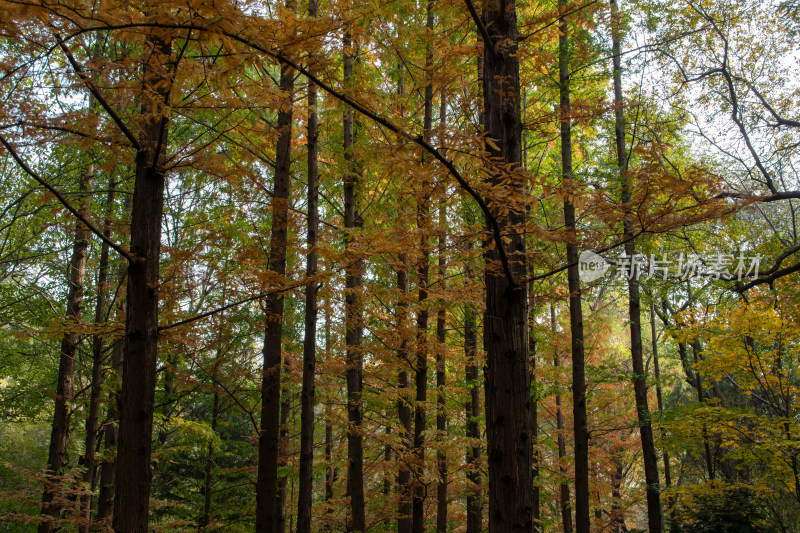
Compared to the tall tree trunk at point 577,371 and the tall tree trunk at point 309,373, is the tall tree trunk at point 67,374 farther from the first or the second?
the tall tree trunk at point 577,371

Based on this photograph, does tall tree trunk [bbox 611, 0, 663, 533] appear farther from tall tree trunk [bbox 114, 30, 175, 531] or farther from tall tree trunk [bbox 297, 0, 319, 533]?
tall tree trunk [bbox 114, 30, 175, 531]

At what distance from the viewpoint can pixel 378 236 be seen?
4340 mm

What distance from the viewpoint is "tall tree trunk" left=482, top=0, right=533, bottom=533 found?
323 centimetres

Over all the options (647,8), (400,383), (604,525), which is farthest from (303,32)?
(604,525)

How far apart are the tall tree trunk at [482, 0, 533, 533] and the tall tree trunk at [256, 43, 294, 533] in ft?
10.3

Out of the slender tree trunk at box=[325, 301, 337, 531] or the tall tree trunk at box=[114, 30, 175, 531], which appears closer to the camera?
the tall tree trunk at box=[114, 30, 175, 531]

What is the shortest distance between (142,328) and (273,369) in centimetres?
267

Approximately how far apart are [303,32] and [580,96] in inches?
283

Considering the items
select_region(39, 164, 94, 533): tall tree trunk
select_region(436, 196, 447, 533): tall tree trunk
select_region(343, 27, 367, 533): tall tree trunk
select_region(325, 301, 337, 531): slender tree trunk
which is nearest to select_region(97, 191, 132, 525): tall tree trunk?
select_region(39, 164, 94, 533): tall tree trunk

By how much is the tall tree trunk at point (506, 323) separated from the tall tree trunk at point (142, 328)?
8.03 feet

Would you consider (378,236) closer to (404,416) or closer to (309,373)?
(309,373)

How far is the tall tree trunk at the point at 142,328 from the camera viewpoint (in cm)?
360

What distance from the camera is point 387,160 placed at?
124 inches

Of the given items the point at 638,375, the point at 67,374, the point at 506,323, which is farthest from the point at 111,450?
the point at 638,375
